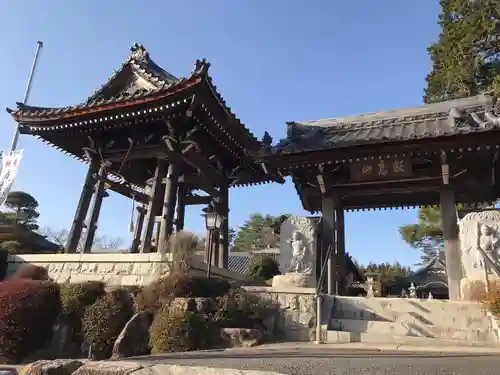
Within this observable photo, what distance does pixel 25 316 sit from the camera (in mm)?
9070

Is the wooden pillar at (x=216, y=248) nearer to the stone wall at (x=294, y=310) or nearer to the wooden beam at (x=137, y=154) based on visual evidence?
the wooden beam at (x=137, y=154)

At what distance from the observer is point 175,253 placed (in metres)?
10.0

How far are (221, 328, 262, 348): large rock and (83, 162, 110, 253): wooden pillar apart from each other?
22.6 feet

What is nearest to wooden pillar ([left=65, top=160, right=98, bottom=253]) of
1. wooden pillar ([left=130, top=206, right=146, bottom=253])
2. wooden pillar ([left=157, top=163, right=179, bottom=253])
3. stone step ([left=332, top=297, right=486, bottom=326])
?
wooden pillar ([left=130, top=206, right=146, bottom=253])

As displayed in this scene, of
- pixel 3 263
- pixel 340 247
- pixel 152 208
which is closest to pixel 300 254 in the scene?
pixel 340 247

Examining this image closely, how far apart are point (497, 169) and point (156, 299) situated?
10208mm

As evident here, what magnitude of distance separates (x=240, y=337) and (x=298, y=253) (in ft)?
10.8

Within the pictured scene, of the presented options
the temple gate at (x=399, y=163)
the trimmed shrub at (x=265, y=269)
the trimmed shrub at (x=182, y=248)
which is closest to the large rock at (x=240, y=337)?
the trimmed shrub at (x=182, y=248)

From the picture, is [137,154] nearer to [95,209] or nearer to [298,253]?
[95,209]

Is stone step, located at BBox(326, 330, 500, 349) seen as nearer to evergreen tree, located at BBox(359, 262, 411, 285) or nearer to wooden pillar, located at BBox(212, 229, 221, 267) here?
wooden pillar, located at BBox(212, 229, 221, 267)

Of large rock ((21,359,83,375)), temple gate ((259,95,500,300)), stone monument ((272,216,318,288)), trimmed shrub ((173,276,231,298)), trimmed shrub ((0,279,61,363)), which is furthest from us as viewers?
stone monument ((272,216,318,288))

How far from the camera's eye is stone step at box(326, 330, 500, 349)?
7.14 meters

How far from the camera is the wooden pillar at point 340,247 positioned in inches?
467

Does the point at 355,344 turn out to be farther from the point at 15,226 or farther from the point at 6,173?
the point at 15,226
